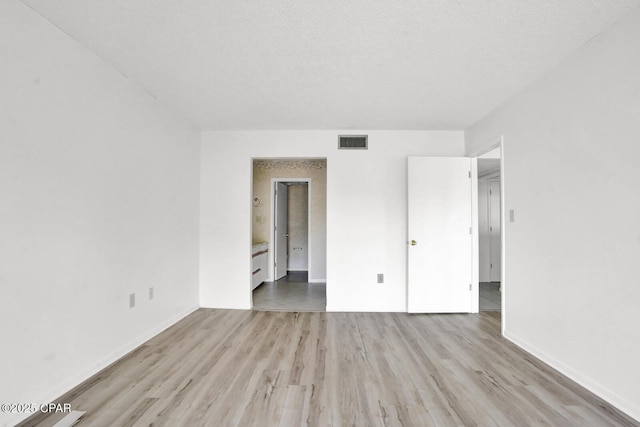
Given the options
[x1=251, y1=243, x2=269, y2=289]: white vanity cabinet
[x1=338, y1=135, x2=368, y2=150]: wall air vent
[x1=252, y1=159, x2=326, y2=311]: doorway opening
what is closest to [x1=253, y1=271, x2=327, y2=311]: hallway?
[x1=252, y1=159, x2=326, y2=311]: doorway opening

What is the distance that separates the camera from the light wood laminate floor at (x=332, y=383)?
5.73ft

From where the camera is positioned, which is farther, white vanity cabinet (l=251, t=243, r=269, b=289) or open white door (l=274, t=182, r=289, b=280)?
open white door (l=274, t=182, r=289, b=280)

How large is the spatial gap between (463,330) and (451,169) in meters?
1.99

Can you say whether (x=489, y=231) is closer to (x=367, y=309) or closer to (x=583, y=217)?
(x=367, y=309)

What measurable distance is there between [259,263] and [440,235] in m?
3.23

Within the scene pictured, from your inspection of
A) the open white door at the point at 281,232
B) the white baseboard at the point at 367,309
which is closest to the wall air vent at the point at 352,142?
the white baseboard at the point at 367,309

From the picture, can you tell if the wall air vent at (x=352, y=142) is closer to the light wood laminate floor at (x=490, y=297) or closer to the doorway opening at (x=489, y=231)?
the light wood laminate floor at (x=490, y=297)

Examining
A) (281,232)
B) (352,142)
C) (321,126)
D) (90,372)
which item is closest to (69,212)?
(90,372)

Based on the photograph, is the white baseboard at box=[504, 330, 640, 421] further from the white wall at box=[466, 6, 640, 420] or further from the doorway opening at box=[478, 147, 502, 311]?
the doorway opening at box=[478, 147, 502, 311]

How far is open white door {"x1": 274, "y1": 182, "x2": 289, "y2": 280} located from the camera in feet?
20.2

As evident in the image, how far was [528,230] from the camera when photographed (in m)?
2.72

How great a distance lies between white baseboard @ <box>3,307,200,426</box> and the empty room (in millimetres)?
14

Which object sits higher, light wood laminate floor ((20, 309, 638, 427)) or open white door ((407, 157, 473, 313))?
open white door ((407, 157, 473, 313))

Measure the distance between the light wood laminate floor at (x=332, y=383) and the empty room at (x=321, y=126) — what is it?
0.02m
